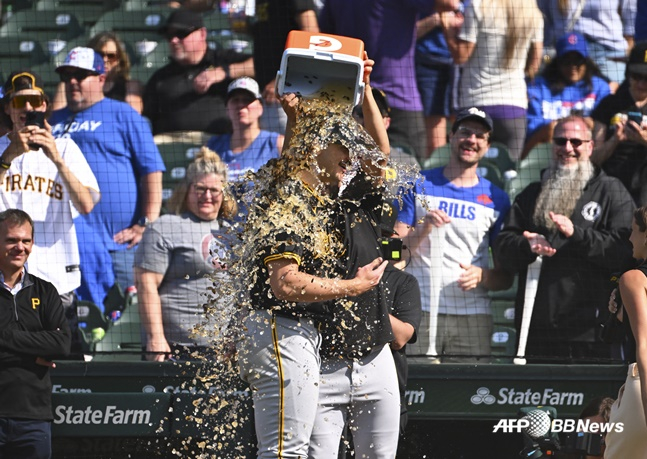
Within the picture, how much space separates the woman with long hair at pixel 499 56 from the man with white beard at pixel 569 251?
0.74m

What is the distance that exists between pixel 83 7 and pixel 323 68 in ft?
16.9

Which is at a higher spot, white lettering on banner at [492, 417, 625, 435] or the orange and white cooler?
the orange and white cooler

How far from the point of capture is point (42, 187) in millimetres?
6844

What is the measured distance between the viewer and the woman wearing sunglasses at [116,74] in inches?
305

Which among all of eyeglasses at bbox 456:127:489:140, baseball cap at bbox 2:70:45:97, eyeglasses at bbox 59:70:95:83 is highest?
baseball cap at bbox 2:70:45:97

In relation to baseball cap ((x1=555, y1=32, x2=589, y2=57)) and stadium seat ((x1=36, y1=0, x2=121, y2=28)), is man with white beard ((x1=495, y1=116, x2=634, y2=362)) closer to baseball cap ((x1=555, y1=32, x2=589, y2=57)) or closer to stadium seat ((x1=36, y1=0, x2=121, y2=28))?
baseball cap ((x1=555, y1=32, x2=589, y2=57))

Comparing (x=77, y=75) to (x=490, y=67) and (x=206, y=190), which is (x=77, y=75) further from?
(x=490, y=67)

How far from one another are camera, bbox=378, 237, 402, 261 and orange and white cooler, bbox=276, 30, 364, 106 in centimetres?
61

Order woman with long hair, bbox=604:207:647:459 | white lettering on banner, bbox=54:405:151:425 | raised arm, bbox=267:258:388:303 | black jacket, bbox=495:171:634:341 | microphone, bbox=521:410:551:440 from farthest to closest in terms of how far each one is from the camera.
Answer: black jacket, bbox=495:171:634:341
white lettering on banner, bbox=54:405:151:425
microphone, bbox=521:410:551:440
woman with long hair, bbox=604:207:647:459
raised arm, bbox=267:258:388:303

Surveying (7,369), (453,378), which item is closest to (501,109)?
(453,378)

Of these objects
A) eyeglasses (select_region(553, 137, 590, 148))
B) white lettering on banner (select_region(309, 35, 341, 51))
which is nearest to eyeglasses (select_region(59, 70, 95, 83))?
eyeglasses (select_region(553, 137, 590, 148))

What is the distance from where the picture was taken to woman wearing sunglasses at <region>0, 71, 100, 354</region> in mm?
6762

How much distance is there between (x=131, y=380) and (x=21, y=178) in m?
1.60

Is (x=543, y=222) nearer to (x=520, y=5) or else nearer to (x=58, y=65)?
(x=520, y=5)
